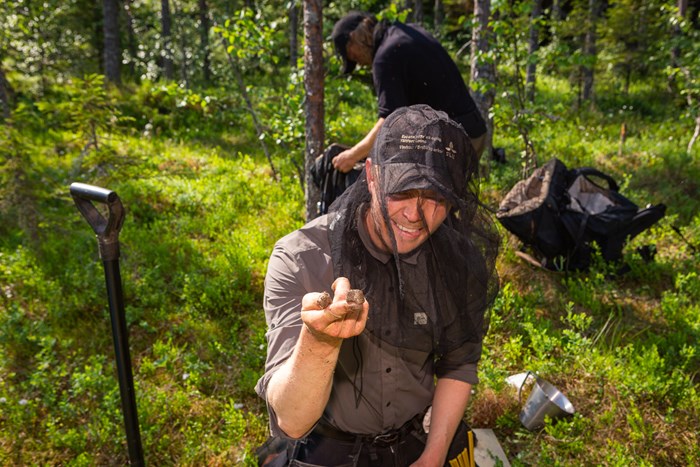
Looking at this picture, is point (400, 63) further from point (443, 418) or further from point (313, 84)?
point (443, 418)

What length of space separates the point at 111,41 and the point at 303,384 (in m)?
13.6

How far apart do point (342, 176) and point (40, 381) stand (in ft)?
9.31

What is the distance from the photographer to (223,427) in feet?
10.8

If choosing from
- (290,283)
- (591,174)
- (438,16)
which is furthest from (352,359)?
(438,16)

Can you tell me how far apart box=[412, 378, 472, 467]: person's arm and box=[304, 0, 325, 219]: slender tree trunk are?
114 inches

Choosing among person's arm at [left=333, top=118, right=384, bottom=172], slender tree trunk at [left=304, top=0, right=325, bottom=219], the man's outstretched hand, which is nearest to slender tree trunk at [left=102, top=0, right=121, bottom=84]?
slender tree trunk at [left=304, top=0, right=325, bottom=219]

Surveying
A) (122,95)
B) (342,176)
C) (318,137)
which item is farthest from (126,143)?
(342,176)

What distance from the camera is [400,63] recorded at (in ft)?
12.0

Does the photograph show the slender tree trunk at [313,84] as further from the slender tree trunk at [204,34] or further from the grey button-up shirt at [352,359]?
the slender tree trunk at [204,34]

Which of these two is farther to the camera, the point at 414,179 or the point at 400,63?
the point at 400,63

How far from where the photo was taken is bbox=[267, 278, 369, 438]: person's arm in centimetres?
125

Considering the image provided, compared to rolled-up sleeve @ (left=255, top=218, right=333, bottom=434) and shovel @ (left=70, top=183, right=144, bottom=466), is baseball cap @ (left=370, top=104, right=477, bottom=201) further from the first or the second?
shovel @ (left=70, top=183, right=144, bottom=466)

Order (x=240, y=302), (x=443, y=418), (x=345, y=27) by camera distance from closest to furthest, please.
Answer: (x=443, y=418)
(x=345, y=27)
(x=240, y=302)

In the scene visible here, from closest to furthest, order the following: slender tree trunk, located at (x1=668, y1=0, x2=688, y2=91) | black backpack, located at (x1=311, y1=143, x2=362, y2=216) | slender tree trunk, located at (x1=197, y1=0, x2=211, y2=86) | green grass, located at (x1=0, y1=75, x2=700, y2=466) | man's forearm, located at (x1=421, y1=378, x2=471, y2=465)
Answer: man's forearm, located at (x1=421, y1=378, x2=471, y2=465) → green grass, located at (x1=0, y1=75, x2=700, y2=466) → black backpack, located at (x1=311, y1=143, x2=362, y2=216) → slender tree trunk, located at (x1=668, y1=0, x2=688, y2=91) → slender tree trunk, located at (x1=197, y1=0, x2=211, y2=86)
